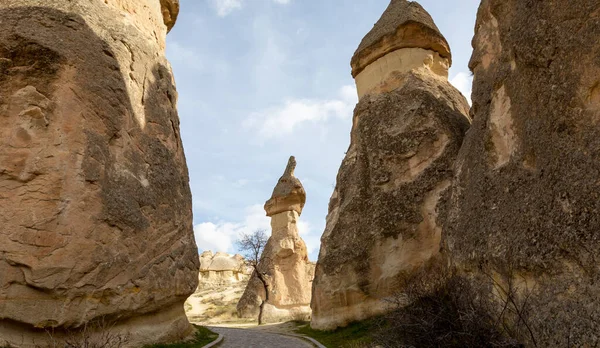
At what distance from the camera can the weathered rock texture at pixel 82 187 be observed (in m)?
6.89

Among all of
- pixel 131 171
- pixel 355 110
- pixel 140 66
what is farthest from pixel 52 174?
pixel 355 110

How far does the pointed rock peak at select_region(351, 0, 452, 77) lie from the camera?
12.5 metres

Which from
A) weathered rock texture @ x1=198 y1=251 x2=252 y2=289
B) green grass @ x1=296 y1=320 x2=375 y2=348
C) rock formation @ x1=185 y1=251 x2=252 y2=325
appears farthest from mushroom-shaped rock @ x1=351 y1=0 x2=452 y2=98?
weathered rock texture @ x1=198 y1=251 x2=252 y2=289

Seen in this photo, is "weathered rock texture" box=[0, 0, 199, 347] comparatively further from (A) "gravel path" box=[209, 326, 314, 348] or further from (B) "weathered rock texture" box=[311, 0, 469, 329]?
(B) "weathered rock texture" box=[311, 0, 469, 329]

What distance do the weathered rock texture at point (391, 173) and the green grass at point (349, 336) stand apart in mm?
237

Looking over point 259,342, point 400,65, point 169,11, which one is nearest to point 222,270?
point 259,342

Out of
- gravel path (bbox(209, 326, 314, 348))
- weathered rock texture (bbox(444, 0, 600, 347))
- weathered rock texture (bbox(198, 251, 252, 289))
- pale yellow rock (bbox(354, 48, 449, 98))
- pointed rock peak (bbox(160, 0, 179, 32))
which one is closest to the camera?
weathered rock texture (bbox(444, 0, 600, 347))

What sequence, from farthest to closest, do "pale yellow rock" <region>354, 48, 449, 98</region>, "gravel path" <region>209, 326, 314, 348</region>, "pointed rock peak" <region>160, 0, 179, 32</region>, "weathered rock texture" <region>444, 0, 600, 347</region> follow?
1. "pointed rock peak" <region>160, 0, 179, 32</region>
2. "pale yellow rock" <region>354, 48, 449, 98</region>
3. "gravel path" <region>209, 326, 314, 348</region>
4. "weathered rock texture" <region>444, 0, 600, 347</region>

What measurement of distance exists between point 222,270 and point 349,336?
33.0 metres

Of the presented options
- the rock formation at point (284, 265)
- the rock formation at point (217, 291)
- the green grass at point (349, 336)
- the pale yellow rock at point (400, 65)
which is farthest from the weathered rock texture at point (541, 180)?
the rock formation at point (217, 291)

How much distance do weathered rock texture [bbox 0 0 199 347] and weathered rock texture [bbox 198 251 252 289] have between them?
102 feet

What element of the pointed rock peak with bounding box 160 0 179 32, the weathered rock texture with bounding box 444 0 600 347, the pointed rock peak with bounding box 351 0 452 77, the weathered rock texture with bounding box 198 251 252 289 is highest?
the pointed rock peak with bounding box 160 0 179 32

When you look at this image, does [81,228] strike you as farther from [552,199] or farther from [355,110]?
[355,110]

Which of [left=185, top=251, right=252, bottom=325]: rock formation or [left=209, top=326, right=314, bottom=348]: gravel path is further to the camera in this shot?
[left=185, top=251, right=252, bottom=325]: rock formation
